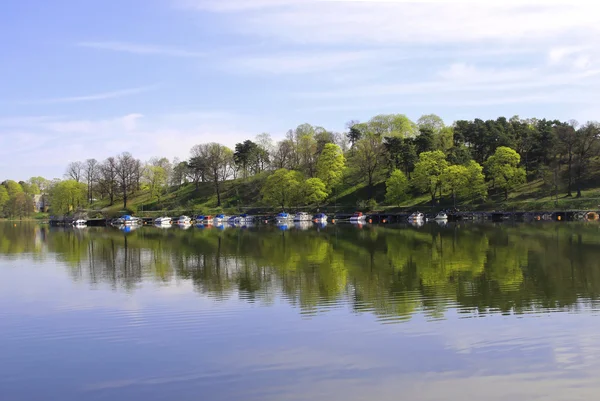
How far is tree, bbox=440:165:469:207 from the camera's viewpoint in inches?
3735

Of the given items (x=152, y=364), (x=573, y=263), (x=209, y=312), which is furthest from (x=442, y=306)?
(x=573, y=263)

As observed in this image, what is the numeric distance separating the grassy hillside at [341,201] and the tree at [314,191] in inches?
117

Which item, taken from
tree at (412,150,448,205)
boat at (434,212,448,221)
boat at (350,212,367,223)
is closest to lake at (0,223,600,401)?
boat at (434,212,448,221)

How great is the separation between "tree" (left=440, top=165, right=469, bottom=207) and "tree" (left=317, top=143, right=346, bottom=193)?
22.6m

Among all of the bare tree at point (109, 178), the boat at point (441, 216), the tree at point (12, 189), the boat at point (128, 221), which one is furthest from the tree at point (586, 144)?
the tree at point (12, 189)

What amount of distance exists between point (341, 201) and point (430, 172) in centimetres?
2137

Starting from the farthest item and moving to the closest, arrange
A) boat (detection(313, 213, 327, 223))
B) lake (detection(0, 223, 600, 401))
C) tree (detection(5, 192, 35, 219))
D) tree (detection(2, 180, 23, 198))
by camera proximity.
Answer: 1. tree (detection(2, 180, 23, 198))
2. tree (detection(5, 192, 35, 219))
3. boat (detection(313, 213, 327, 223))
4. lake (detection(0, 223, 600, 401))

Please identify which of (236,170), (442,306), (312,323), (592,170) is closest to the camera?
(312,323)

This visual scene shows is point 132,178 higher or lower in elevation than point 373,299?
higher

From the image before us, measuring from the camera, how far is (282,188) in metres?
111

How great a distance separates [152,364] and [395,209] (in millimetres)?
89057

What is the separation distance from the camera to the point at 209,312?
2008cm

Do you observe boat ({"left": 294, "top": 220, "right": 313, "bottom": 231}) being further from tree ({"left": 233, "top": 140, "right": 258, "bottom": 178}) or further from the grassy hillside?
tree ({"left": 233, "top": 140, "right": 258, "bottom": 178})

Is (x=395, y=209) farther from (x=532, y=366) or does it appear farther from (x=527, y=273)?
(x=532, y=366)
